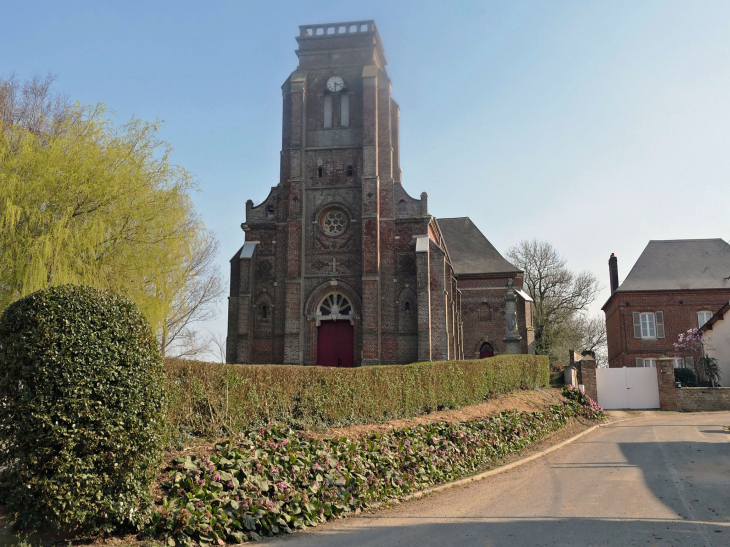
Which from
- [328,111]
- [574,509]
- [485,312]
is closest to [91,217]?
[574,509]

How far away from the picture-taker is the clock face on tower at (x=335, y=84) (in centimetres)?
2780

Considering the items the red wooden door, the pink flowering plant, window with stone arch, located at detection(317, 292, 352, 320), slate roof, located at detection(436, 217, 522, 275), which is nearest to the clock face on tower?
window with stone arch, located at detection(317, 292, 352, 320)

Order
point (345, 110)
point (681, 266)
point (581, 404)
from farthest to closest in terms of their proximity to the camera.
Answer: point (681, 266), point (345, 110), point (581, 404)

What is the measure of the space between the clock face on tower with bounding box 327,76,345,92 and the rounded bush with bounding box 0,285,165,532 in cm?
2314

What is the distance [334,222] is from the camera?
26594 millimetres

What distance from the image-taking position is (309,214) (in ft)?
87.5

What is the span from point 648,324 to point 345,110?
21878 millimetres

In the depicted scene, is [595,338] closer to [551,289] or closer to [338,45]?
[551,289]

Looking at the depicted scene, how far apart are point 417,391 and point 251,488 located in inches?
238

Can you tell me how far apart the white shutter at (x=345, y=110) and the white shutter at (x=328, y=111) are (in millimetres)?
526

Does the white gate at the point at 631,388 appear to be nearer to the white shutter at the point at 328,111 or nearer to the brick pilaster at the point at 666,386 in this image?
the brick pilaster at the point at 666,386

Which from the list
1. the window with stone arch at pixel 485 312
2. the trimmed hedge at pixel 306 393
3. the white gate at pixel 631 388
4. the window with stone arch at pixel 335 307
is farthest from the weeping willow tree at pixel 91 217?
the window with stone arch at pixel 485 312

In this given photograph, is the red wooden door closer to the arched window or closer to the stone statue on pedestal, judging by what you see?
the arched window

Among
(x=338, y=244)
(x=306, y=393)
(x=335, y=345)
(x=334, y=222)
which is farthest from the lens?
(x=334, y=222)
